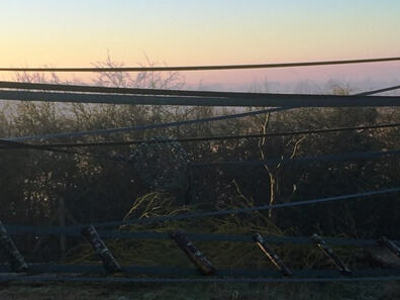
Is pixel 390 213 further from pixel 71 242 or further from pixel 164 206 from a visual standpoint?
pixel 71 242

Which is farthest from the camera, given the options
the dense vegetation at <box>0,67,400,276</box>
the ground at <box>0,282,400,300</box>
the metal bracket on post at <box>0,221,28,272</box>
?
the dense vegetation at <box>0,67,400,276</box>

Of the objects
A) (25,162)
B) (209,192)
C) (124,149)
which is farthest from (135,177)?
(25,162)

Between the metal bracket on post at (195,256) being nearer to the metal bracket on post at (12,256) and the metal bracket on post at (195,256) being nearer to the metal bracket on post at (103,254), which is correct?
the metal bracket on post at (103,254)

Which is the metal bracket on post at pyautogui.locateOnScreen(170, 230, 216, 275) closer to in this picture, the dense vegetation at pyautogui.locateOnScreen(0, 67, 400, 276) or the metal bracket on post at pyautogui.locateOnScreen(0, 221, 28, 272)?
the metal bracket on post at pyautogui.locateOnScreen(0, 221, 28, 272)

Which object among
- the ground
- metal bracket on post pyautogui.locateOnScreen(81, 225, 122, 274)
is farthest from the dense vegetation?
metal bracket on post pyautogui.locateOnScreen(81, 225, 122, 274)

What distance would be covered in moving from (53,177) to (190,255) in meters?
3.70

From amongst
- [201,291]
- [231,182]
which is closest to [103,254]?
[201,291]

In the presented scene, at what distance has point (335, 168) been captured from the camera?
758 cm

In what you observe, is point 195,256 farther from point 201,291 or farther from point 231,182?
point 231,182

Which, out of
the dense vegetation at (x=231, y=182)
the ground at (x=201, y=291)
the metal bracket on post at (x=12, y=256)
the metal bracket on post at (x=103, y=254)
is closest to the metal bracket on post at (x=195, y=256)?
the ground at (x=201, y=291)

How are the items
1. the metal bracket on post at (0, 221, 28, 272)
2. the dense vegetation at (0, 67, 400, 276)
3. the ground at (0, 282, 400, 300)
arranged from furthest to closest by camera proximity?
the dense vegetation at (0, 67, 400, 276)
the ground at (0, 282, 400, 300)
the metal bracket on post at (0, 221, 28, 272)

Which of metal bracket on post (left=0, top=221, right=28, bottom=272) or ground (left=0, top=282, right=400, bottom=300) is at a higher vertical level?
metal bracket on post (left=0, top=221, right=28, bottom=272)

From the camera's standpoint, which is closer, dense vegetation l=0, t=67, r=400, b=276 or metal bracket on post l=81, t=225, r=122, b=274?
metal bracket on post l=81, t=225, r=122, b=274

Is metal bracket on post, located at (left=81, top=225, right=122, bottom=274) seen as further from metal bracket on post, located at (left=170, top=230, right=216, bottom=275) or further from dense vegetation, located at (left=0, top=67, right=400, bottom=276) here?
dense vegetation, located at (left=0, top=67, right=400, bottom=276)
